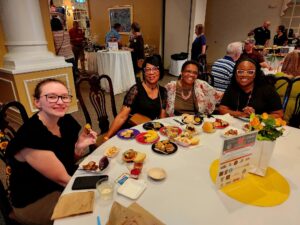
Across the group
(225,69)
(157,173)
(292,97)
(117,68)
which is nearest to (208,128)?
(157,173)

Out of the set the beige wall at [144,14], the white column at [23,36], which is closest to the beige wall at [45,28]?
the white column at [23,36]

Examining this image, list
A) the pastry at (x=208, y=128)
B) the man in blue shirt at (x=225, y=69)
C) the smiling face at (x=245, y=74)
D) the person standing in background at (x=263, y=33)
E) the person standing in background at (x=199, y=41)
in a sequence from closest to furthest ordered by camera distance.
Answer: the pastry at (x=208, y=128) < the smiling face at (x=245, y=74) < the man in blue shirt at (x=225, y=69) < the person standing in background at (x=199, y=41) < the person standing in background at (x=263, y=33)

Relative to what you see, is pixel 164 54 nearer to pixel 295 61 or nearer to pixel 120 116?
pixel 295 61

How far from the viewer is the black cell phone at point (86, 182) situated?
951 millimetres

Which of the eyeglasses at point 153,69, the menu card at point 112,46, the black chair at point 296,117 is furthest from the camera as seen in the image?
the menu card at point 112,46

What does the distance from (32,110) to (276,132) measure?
3.20 m

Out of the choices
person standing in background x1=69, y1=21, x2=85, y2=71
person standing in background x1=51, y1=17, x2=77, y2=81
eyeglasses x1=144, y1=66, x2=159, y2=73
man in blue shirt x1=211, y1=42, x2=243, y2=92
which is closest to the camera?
eyeglasses x1=144, y1=66, x2=159, y2=73

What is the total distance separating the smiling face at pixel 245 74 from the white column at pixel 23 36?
266 centimetres

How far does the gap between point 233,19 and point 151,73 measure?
299 inches

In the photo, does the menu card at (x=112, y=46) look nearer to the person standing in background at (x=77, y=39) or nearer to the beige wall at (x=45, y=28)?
the beige wall at (x=45, y=28)

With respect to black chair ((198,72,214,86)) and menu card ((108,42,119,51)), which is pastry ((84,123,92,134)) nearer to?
black chair ((198,72,214,86))

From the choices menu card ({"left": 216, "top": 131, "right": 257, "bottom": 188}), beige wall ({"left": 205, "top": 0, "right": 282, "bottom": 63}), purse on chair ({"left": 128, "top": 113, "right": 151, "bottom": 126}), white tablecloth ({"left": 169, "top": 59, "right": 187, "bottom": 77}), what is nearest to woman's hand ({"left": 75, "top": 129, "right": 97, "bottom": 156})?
purse on chair ({"left": 128, "top": 113, "right": 151, "bottom": 126})

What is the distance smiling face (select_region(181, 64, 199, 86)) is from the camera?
78.0 inches

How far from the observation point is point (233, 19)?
26.2ft
